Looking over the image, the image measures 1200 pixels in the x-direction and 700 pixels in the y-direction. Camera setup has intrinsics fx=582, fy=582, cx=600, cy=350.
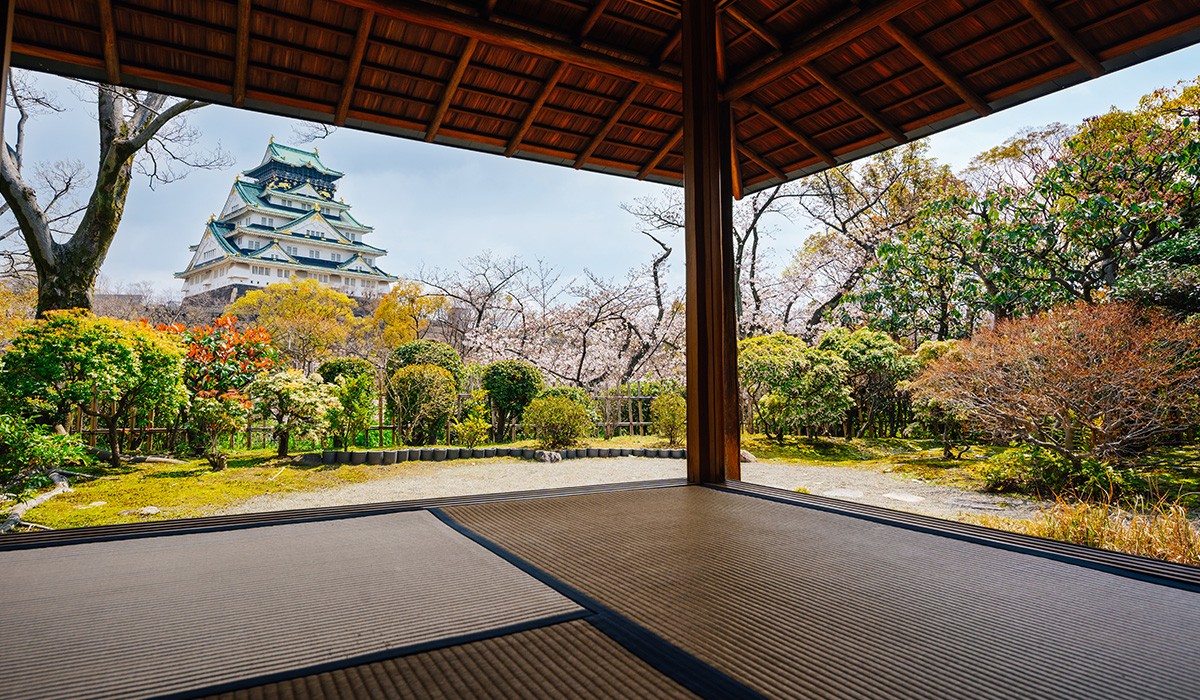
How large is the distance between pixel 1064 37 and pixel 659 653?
3.40 meters

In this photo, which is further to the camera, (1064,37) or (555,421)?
(555,421)

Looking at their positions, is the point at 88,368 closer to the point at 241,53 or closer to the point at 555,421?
the point at 241,53

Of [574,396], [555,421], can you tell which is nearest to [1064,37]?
[555,421]

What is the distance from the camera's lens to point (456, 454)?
7039mm

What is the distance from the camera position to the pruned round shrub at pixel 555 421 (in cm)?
749

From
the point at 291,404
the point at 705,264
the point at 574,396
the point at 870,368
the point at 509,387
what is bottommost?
the point at 291,404

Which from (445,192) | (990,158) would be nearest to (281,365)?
(990,158)

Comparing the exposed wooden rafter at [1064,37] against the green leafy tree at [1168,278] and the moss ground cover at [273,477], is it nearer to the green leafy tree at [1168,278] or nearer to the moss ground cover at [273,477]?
the moss ground cover at [273,477]

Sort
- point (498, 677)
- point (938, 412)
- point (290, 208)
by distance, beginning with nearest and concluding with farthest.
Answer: point (498, 677)
point (938, 412)
point (290, 208)

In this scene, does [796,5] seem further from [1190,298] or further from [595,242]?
[595,242]

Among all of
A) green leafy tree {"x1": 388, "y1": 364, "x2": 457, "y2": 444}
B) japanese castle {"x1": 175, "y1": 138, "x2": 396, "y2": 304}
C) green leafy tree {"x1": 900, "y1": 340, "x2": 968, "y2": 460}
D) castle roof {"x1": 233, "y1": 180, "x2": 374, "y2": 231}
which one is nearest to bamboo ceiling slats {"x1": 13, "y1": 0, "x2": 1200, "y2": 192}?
green leafy tree {"x1": 388, "y1": 364, "x2": 457, "y2": 444}

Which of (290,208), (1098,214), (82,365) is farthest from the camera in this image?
(290,208)

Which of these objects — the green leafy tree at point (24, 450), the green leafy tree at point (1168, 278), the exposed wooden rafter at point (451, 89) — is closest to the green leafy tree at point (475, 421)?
the green leafy tree at point (24, 450)

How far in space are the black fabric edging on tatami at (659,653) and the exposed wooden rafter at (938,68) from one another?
10.4ft
